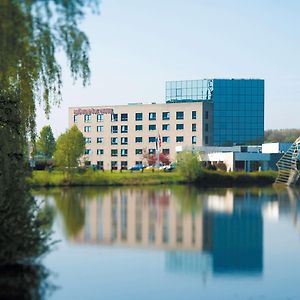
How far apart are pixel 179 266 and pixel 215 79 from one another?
90.5 m

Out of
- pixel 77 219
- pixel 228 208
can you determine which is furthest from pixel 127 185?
pixel 77 219

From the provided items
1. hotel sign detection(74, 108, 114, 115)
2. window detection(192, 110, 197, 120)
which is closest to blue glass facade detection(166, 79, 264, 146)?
window detection(192, 110, 197, 120)

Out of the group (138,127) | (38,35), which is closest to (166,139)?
(138,127)

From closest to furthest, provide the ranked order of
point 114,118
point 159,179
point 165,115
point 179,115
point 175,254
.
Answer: point 175,254 → point 159,179 → point 179,115 → point 165,115 → point 114,118

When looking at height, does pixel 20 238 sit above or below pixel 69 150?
below

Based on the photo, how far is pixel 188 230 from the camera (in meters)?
29.4

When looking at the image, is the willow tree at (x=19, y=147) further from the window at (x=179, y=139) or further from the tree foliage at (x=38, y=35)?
the window at (x=179, y=139)

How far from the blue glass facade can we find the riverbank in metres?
26.1

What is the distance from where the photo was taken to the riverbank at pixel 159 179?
7175cm

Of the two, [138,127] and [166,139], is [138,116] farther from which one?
[166,139]

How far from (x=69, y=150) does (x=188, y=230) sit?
46.9m

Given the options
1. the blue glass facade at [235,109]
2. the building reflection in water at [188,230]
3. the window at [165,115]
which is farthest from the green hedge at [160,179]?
the blue glass facade at [235,109]

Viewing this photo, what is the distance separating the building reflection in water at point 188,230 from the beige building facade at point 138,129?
56.8 metres

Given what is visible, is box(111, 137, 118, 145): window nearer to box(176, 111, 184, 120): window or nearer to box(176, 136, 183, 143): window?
A: box(176, 136, 183, 143): window
